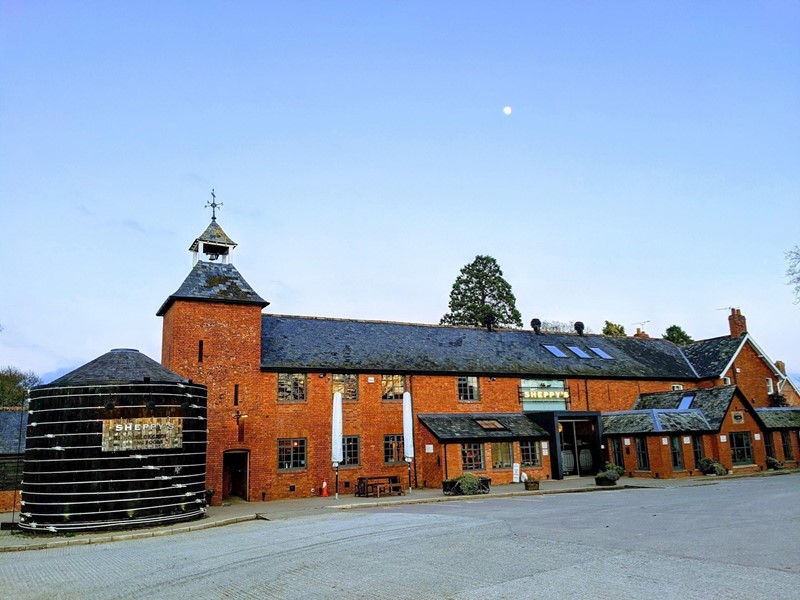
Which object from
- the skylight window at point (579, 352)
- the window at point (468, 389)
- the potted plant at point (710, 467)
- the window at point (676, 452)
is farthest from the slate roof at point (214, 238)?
the potted plant at point (710, 467)

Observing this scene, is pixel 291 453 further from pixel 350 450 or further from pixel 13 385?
pixel 13 385

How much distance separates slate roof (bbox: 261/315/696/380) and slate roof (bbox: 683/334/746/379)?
710 mm

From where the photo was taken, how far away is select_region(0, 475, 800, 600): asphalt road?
28.1ft

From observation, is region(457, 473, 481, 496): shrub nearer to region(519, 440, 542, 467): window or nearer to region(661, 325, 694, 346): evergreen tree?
region(519, 440, 542, 467): window

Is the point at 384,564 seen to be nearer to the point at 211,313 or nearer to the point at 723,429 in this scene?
A: the point at 211,313

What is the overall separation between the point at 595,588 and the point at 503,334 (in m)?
27.3

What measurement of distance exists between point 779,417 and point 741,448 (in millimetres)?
4670

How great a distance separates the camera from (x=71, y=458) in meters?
17.2

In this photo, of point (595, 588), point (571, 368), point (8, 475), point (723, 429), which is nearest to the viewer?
point (595, 588)

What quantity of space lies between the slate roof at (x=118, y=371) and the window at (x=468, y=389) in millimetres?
14976

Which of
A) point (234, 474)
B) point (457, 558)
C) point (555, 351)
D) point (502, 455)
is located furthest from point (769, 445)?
point (457, 558)

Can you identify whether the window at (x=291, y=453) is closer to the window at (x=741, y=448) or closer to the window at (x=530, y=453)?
the window at (x=530, y=453)

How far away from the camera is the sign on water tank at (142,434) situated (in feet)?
57.4

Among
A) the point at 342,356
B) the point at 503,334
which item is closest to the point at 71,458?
the point at 342,356
